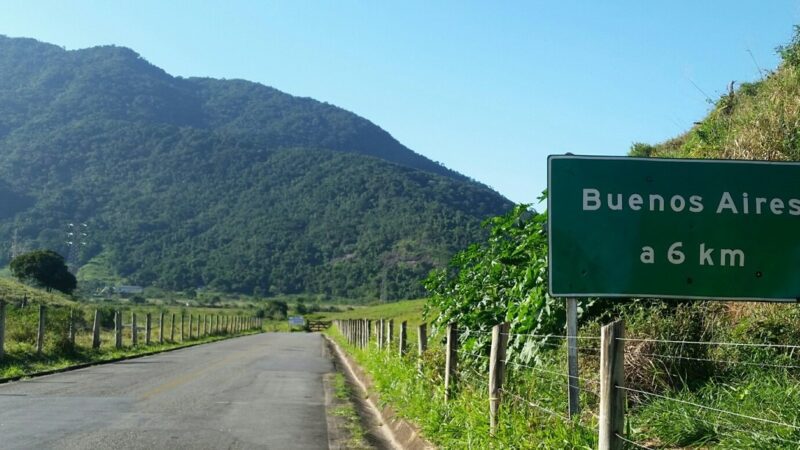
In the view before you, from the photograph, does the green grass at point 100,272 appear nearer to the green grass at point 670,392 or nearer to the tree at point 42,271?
the tree at point 42,271

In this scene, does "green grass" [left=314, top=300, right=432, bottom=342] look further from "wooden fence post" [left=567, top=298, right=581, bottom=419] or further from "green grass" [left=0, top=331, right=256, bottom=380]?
"wooden fence post" [left=567, top=298, right=581, bottom=419]

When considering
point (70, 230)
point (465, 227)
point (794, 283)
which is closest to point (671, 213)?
point (794, 283)

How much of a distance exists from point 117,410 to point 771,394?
366 inches

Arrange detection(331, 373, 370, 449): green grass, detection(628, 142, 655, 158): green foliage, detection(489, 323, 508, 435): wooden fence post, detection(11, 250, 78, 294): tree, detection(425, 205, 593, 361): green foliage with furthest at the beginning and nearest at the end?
1. detection(11, 250, 78, 294): tree
2. detection(628, 142, 655, 158): green foliage
3. detection(331, 373, 370, 449): green grass
4. detection(425, 205, 593, 361): green foliage
5. detection(489, 323, 508, 435): wooden fence post

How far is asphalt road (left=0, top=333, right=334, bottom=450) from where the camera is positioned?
10.0 metres

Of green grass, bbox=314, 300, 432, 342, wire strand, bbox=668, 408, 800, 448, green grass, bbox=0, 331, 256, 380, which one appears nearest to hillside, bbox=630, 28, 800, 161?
wire strand, bbox=668, 408, 800, 448

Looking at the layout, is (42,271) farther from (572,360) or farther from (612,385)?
(612,385)

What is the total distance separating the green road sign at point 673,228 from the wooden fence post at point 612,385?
134cm

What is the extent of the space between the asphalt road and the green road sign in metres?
4.64

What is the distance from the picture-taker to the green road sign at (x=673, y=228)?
6496 mm

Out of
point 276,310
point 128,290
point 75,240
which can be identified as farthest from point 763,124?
point 75,240

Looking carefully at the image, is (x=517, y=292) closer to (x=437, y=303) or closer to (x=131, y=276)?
(x=437, y=303)

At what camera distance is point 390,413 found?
12969mm

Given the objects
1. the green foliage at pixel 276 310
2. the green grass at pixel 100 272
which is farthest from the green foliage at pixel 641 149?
the green grass at pixel 100 272
